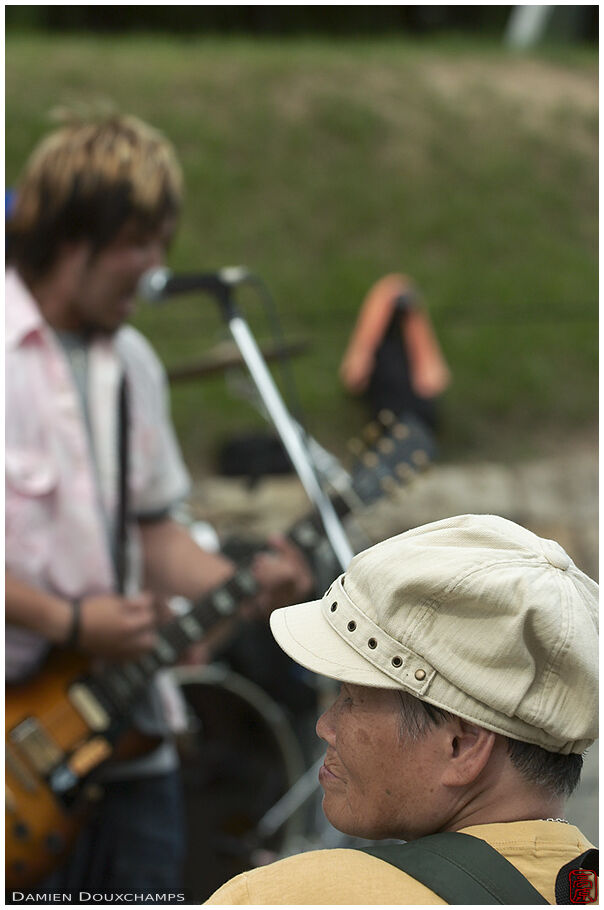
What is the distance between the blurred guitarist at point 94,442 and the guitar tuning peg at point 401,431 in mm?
339

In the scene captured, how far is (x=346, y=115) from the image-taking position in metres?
8.84

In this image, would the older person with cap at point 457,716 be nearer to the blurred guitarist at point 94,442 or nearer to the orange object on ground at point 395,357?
the blurred guitarist at point 94,442

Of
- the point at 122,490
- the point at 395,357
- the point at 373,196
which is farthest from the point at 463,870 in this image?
the point at 373,196

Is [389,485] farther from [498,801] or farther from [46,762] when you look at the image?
[498,801]

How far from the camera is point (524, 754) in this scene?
3.45 feet

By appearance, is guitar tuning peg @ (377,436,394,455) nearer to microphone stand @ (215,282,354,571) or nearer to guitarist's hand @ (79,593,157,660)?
microphone stand @ (215,282,354,571)

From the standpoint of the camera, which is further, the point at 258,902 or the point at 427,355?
the point at 427,355

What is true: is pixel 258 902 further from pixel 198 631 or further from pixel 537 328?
pixel 537 328

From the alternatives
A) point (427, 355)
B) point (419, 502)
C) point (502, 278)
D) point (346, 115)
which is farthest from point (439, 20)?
point (419, 502)

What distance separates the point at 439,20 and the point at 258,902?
13.7m

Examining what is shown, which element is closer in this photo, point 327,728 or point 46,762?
point 327,728

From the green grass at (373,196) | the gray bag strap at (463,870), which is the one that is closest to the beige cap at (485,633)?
the gray bag strap at (463,870)

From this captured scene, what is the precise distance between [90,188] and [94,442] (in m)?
0.52

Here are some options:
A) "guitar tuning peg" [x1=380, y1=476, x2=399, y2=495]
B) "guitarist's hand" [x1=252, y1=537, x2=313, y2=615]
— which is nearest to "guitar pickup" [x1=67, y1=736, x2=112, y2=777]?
"guitarist's hand" [x1=252, y1=537, x2=313, y2=615]
